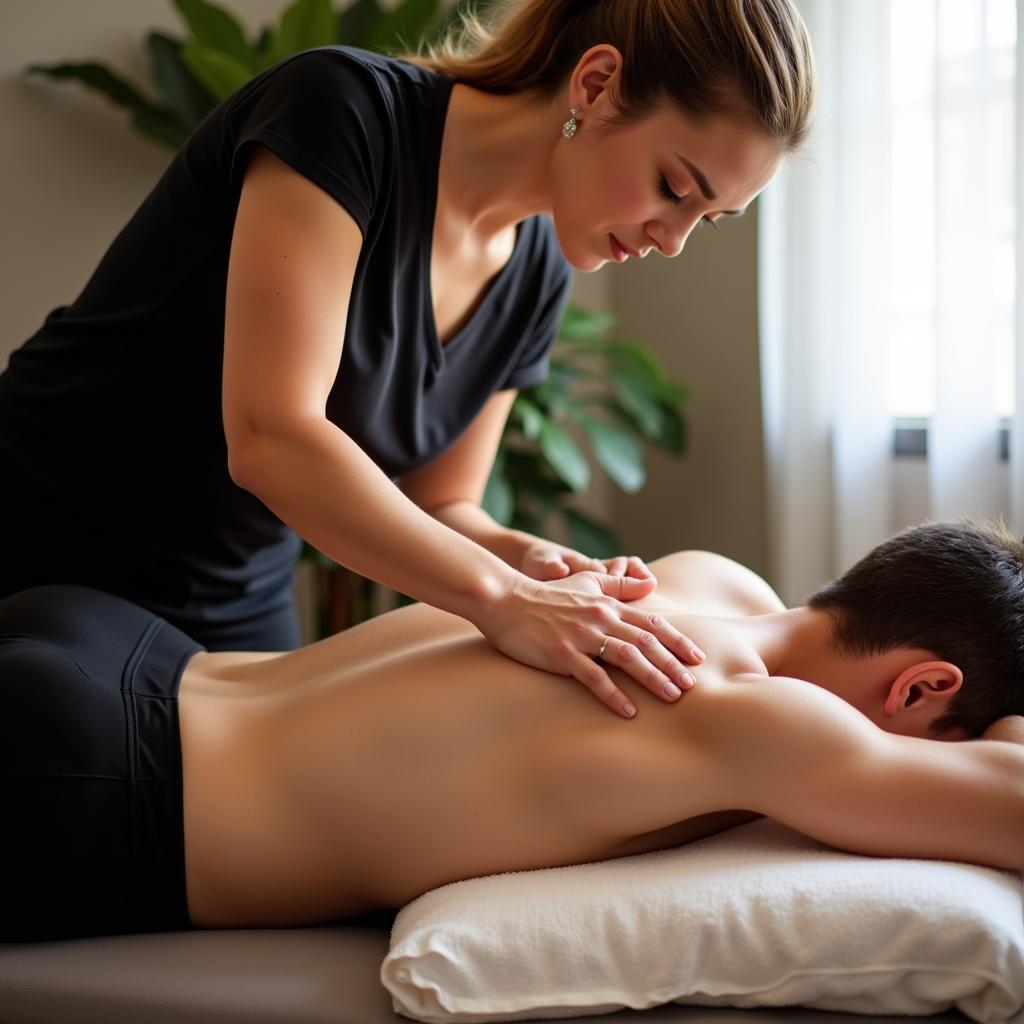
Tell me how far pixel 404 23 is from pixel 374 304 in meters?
1.73

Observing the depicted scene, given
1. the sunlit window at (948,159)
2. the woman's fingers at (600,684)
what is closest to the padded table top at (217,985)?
the woman's fingers at (600,684)

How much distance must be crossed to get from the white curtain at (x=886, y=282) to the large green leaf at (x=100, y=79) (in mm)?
1574

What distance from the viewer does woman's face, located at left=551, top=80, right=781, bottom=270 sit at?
125 centimetres

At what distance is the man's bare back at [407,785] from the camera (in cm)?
109

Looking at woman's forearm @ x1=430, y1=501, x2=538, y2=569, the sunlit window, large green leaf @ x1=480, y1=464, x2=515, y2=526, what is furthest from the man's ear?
large green leaf @ x1=480, y1=464, x2=515, y2=526

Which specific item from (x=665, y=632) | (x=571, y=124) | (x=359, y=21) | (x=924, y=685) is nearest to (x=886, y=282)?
(x=359, y=21)

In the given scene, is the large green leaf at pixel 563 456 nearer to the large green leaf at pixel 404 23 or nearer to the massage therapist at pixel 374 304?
the large green leaf at pixel 404 23

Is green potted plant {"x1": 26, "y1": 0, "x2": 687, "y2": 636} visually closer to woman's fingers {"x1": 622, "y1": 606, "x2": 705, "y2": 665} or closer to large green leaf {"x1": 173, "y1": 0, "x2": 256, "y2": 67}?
large green leaf {"x1": 173, "y1": 0, "x2": 256, "y2": 67}

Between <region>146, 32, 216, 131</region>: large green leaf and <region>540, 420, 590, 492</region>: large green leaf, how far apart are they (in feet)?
3.83

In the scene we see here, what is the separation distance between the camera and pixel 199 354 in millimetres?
1396

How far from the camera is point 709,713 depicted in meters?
1.07

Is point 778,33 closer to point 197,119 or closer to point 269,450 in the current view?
point 269,450

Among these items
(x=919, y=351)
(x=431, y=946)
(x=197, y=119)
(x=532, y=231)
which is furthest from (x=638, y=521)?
(x=431, y=946)

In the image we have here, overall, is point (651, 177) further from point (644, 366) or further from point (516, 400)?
point (644, 366)
